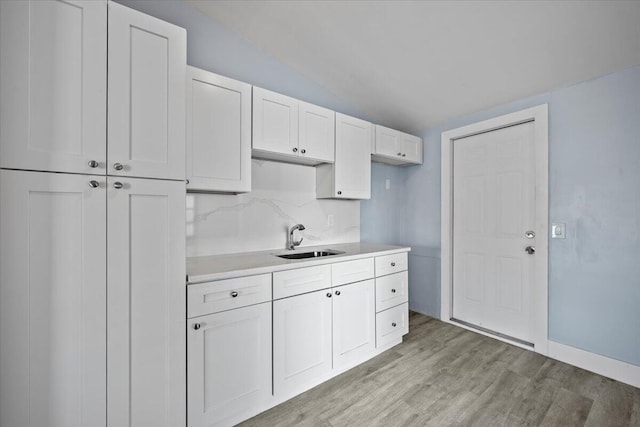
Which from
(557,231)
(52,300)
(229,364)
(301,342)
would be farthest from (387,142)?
(52,300)

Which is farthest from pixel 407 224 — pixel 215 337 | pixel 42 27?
pixel 42 27

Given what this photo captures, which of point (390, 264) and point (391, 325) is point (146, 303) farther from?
point (391, 325)

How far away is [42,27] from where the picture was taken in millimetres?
1144

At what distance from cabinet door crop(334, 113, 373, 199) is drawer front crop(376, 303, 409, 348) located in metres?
1.11

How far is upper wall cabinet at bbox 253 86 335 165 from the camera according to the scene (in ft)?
6.88

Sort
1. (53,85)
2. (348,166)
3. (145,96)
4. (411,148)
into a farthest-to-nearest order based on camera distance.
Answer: (411,148), (348,166), (145,96), (53,85)

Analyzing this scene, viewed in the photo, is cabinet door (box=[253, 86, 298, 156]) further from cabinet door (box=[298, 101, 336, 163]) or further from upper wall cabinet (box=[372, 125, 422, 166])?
upper wall cabinet (box=[372, 125, 422, 166])

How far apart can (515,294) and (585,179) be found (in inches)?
46.5

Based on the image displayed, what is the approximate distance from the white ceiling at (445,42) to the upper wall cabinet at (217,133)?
763 millimetres

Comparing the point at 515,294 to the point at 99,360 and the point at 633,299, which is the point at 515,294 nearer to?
the point at 633,299

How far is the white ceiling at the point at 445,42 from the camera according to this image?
74.2 inches

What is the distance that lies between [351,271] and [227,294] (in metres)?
1.01

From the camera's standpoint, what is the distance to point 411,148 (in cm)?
327

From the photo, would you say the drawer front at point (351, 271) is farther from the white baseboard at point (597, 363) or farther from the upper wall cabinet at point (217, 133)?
the white baseboard at point (597, 363)
